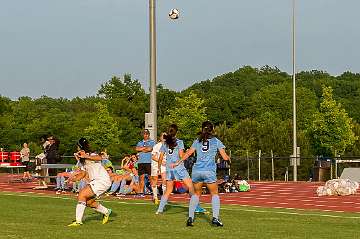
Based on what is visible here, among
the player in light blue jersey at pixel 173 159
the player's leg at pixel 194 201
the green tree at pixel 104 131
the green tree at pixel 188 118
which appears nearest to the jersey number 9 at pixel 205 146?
the player's leg at pixel 194 201

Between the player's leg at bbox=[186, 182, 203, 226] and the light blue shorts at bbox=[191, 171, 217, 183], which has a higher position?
the light blue shorts at bbox=[191, 171, 217, 183]

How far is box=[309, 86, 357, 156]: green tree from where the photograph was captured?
69625mm

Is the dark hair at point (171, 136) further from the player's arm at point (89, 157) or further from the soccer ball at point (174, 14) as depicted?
the soccer ball at point (174, 14)

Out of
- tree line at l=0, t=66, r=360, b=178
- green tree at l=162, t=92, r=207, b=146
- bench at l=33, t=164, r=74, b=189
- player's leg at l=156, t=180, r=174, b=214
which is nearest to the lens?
player's leg at l=156, t=180, r=174, b=214

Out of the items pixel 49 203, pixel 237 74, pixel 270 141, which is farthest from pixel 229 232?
pixel 237 74

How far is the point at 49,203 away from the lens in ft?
70.0

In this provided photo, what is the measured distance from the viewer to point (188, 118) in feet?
261

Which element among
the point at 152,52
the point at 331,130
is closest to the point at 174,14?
the point at 152,52

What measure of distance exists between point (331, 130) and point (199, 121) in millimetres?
Result: 14163

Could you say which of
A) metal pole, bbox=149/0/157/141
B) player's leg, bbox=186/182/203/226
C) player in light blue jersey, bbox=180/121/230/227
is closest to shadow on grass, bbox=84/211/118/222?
player's leg, bbox=186/182/203/226

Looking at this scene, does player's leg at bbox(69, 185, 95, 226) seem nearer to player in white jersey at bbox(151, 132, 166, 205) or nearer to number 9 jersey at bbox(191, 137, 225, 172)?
number 9 jersey at bbox(191, 137, 225, 172)

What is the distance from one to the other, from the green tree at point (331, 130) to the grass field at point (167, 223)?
50.2 meters

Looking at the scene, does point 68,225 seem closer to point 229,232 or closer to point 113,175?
point 229,232

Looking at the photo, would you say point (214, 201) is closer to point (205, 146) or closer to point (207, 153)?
point (207, 153)
